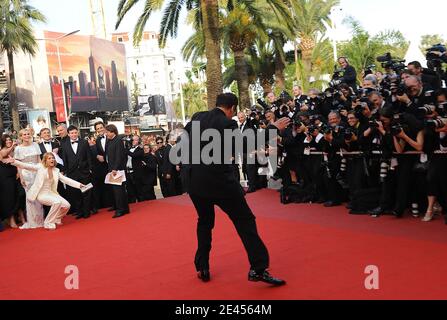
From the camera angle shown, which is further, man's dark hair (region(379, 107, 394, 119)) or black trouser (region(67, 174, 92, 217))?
black trouser (region(67, 174, 92, 217))

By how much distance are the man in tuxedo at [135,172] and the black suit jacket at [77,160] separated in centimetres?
153

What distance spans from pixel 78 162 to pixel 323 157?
185 inches

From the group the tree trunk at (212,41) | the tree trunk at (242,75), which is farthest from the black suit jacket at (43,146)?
the tree trunk at (242,75)

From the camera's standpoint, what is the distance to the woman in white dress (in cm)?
958

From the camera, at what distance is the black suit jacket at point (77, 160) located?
10312 millimetres

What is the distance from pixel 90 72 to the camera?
54562 millimetres

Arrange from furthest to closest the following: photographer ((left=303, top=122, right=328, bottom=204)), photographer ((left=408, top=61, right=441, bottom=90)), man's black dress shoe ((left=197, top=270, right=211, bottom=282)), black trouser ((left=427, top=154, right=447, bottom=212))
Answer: photographer ((left=303, top=122, right=328, bottom=204)) < photographer ((left=408, top=61, right=441, bottom=90)) < black trouser ((left=427, top=154, right=447, bottom=212)) < man's black dress shoe ((left=197, top=270, right=211, bottom=282))

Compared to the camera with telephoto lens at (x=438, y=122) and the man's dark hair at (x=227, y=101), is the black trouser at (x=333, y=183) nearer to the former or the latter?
the camera with telephoto lens at (x=438, y=122)

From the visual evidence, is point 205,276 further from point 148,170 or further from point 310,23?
point 310,23

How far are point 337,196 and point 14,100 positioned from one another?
2510 cm

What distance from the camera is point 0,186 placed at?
31.8 ft

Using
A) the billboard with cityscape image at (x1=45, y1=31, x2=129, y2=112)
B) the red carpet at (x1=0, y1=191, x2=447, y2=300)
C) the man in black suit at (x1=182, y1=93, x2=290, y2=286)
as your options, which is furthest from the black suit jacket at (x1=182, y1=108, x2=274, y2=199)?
the billboard with cityscape image at (x1=45, y1=31, x2=129, y2=112)

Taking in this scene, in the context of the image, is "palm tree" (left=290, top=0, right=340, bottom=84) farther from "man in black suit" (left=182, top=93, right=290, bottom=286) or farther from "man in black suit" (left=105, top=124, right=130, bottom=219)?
"man in black suit" (left=182, top=93, right=290, bottom=286)

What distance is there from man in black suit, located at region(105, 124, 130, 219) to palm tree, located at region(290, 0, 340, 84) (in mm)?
19125
